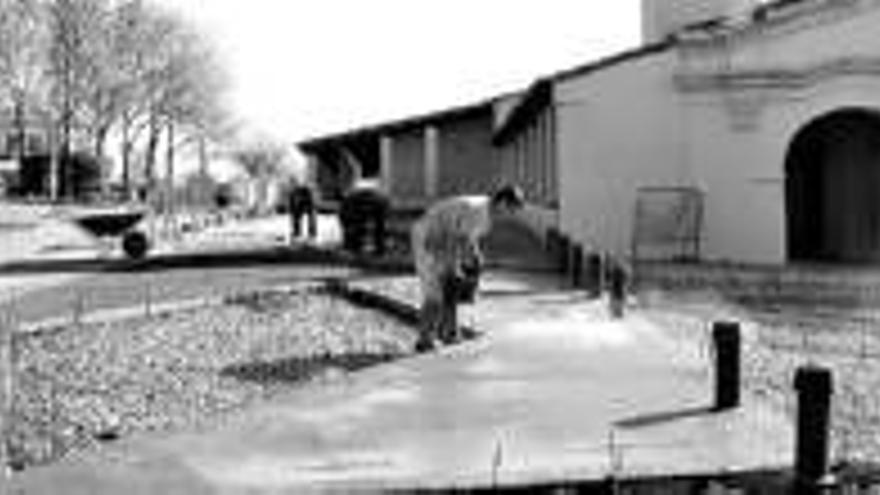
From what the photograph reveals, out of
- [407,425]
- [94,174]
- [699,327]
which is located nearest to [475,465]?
[407,425]

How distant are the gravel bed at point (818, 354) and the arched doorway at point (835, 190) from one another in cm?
655

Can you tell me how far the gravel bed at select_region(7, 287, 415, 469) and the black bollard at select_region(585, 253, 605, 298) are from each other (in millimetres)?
2990

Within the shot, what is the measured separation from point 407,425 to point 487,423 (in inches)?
20.9

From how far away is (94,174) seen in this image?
6719 centimetres

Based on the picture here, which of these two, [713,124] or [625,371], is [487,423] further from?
[713,124]

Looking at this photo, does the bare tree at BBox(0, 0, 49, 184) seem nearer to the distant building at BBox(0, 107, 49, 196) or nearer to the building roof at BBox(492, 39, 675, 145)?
the distant building at BBox(0, 107, 49, 196)

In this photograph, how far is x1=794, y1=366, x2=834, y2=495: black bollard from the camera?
9398 millimetres

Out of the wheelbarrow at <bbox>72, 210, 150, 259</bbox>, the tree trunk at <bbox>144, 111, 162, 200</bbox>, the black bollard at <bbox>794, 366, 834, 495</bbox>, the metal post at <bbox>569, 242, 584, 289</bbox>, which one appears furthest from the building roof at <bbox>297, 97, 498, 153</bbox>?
the black bollard at <bbox>794, 366, 834, 495</bbox>

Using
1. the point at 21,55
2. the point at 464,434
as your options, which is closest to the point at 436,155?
the point at 21,55

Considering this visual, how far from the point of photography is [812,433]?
9469 mm

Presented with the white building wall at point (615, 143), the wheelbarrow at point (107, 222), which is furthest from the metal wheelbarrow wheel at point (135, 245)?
the white building wall at point (615, 143)

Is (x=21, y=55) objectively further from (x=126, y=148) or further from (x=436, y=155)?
(x=436, y=155)

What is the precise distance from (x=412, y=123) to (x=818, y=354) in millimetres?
34357

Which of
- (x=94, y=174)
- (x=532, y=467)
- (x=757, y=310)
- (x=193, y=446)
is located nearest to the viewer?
(x=532, y=467)
